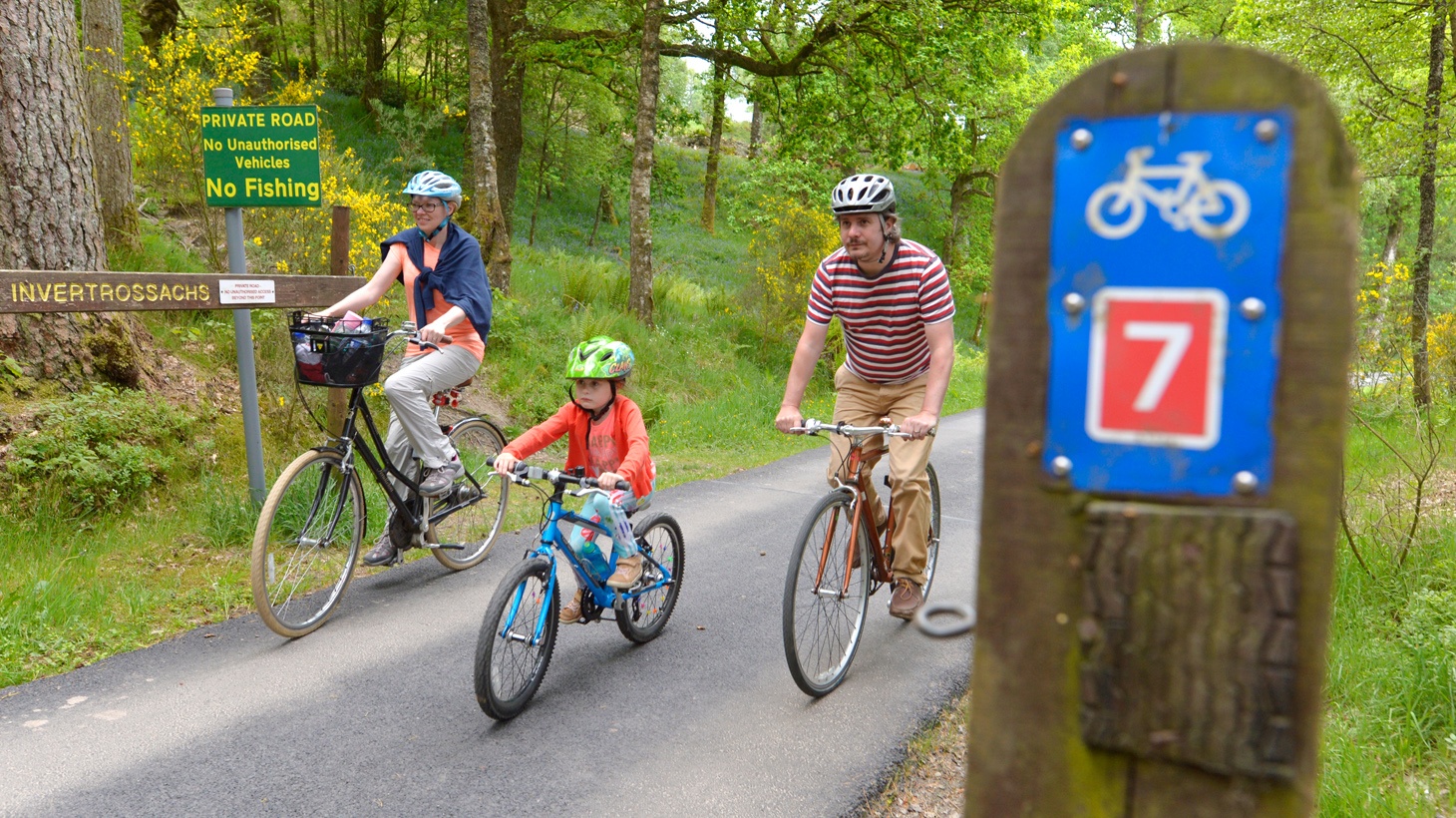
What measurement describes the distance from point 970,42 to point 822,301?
1143 cm

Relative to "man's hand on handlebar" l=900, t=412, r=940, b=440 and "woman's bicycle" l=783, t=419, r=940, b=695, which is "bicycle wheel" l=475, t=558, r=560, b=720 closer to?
"woman's bicycle" l=783, t=419, r=940, b=695

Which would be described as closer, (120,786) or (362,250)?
(120,786)

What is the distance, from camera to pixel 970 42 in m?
14.6

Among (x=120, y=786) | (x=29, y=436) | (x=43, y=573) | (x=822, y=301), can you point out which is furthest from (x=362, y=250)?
(x=120, y=786)

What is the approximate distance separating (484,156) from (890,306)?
370 inches

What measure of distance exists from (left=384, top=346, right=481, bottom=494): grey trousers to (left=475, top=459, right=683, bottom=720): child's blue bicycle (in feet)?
4.81

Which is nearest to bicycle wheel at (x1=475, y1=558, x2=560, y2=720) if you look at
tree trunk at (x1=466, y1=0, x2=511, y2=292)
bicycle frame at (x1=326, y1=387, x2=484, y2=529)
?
bicycle frame at (x1=326, y1=387, x2=484, y2=529)

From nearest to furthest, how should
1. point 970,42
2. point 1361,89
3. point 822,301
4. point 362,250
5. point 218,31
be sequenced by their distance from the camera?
point 822,301 → point 362,250 → point 1361,89 → point 970,42 → point 218,31

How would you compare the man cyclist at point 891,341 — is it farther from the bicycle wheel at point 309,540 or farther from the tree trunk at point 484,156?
the tree trunk at point 484,156

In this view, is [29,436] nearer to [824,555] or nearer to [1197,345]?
[824,555]

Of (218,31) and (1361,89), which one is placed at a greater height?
(218,31)

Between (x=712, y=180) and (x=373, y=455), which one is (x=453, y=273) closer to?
(x=373, y=455)

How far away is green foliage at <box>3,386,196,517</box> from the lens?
575cm

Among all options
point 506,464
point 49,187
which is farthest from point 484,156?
point 506,464
